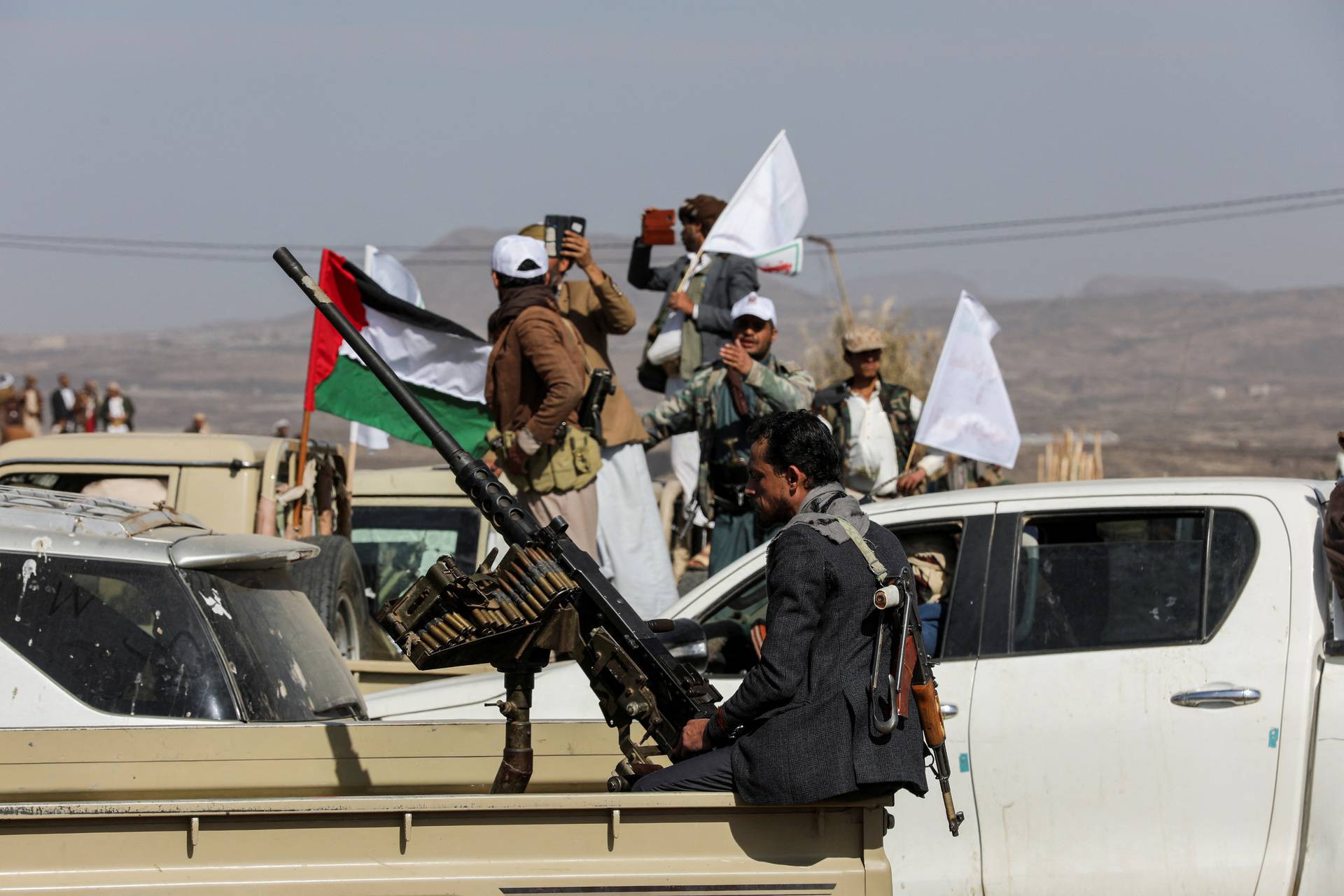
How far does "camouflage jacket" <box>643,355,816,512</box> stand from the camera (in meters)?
7.82

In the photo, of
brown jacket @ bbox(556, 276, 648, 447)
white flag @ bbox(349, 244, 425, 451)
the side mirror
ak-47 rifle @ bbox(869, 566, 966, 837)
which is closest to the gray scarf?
ak-47 rifle @ bbox(869, 566, 966, 837)

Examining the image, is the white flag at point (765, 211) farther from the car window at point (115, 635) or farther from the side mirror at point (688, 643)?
the car window at point (115, 635)

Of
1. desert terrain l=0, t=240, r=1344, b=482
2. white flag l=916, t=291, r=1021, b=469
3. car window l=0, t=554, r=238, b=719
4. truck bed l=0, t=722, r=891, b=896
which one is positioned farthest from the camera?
desert terrain l=0, t=240, r=1344, b=482

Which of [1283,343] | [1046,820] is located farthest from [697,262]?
[1283,343]

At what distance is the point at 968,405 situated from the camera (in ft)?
28.3

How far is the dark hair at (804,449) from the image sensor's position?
4.03 metres

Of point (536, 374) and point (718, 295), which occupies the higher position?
point (718, 295)

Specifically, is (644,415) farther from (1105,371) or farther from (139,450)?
(1105,371)

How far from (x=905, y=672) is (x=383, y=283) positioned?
7615 mm

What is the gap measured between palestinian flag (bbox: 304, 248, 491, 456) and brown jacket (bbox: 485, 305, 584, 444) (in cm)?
135

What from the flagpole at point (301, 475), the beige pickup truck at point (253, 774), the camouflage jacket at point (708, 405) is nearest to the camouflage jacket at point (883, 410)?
the camouflage jacket at point (708, 405)

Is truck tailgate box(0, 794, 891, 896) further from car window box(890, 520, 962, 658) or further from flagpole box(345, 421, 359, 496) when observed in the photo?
flagpole box(345, 421, 359, 496)

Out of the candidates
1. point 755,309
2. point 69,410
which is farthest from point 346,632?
point 69,410

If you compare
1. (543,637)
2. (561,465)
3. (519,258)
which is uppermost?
(519,258)
